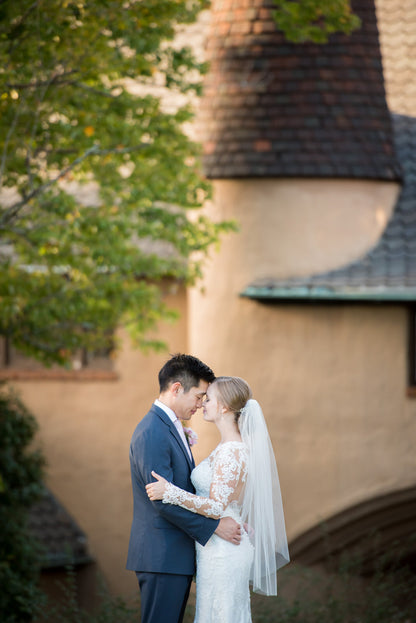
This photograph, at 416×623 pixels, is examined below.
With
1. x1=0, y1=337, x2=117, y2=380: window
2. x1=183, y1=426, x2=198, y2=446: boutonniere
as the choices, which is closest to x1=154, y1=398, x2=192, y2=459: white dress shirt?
x1=183, y1=426, x2=198, y2=446: boutonniere

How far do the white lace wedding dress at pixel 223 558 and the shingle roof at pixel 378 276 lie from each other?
6.15 metres

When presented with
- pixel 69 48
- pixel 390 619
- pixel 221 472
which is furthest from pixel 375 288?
pixel 221 472

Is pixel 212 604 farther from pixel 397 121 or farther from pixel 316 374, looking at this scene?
pixel 397 121

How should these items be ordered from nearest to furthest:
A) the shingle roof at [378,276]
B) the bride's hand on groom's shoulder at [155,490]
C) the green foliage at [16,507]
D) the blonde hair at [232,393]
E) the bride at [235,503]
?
the bride's hand on groom's shoulder at [155,490], the bride at [235,503], the blonde hair at [232,393], the green foliage at [16,507], the shingle roof at [378,276]

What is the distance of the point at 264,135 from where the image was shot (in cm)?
1102

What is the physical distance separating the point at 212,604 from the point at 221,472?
0.81 meters

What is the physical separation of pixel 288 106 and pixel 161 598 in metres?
8.32

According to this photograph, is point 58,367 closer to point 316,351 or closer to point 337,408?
point 316,351

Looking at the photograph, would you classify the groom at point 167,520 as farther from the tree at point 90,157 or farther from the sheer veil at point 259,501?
the tree at point 90,157

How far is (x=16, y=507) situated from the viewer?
10.3 metres

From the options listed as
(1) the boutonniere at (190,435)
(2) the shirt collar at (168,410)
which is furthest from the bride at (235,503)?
(2) the shirt collar at (168,410)

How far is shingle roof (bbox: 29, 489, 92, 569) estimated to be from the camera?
12070mm

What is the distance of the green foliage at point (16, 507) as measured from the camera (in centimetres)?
915

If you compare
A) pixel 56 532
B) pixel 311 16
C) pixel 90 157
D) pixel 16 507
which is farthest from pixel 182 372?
pixel 56 532
